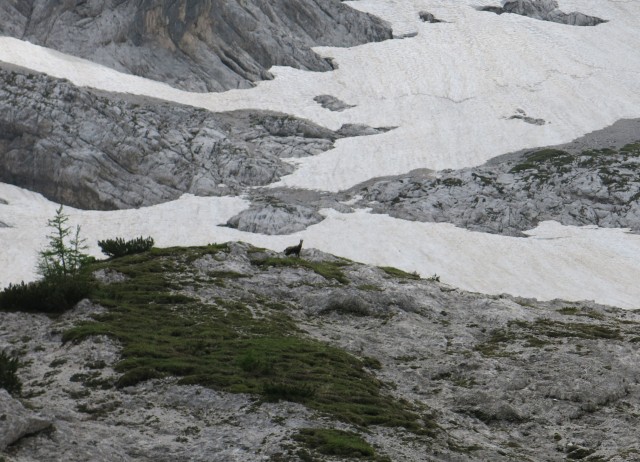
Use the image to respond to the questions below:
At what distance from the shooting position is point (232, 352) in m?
24.2

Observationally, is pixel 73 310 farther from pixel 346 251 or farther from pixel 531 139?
pixel 531 139

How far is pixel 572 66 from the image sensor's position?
139250 mm

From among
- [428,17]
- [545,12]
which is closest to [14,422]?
[428,17]

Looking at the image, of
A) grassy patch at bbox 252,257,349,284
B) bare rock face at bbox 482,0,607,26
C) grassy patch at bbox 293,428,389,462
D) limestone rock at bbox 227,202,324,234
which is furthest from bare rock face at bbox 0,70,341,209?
bare rock face at bbox 482,0,607,26

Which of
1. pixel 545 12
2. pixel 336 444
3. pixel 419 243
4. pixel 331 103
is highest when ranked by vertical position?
pixel 545 12

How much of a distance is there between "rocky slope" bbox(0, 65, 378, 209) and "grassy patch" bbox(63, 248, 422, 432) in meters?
62.1

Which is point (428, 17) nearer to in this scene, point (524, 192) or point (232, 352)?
point (524, 192)

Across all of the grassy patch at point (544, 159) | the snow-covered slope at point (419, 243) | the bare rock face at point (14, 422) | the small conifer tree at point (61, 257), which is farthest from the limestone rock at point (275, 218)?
the bare rock face at point (14, 422)

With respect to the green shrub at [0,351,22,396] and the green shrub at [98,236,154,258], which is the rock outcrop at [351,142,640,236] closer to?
the green shrub at [98,236,154,258]

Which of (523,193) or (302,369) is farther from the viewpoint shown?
(523,193)

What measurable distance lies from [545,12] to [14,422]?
173 m

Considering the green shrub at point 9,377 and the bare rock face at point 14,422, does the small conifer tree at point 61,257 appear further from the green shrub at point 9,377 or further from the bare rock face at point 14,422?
the bare rock face at point 14,422

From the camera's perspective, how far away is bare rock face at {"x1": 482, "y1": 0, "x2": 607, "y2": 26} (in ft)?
536

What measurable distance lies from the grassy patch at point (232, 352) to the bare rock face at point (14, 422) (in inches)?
207
